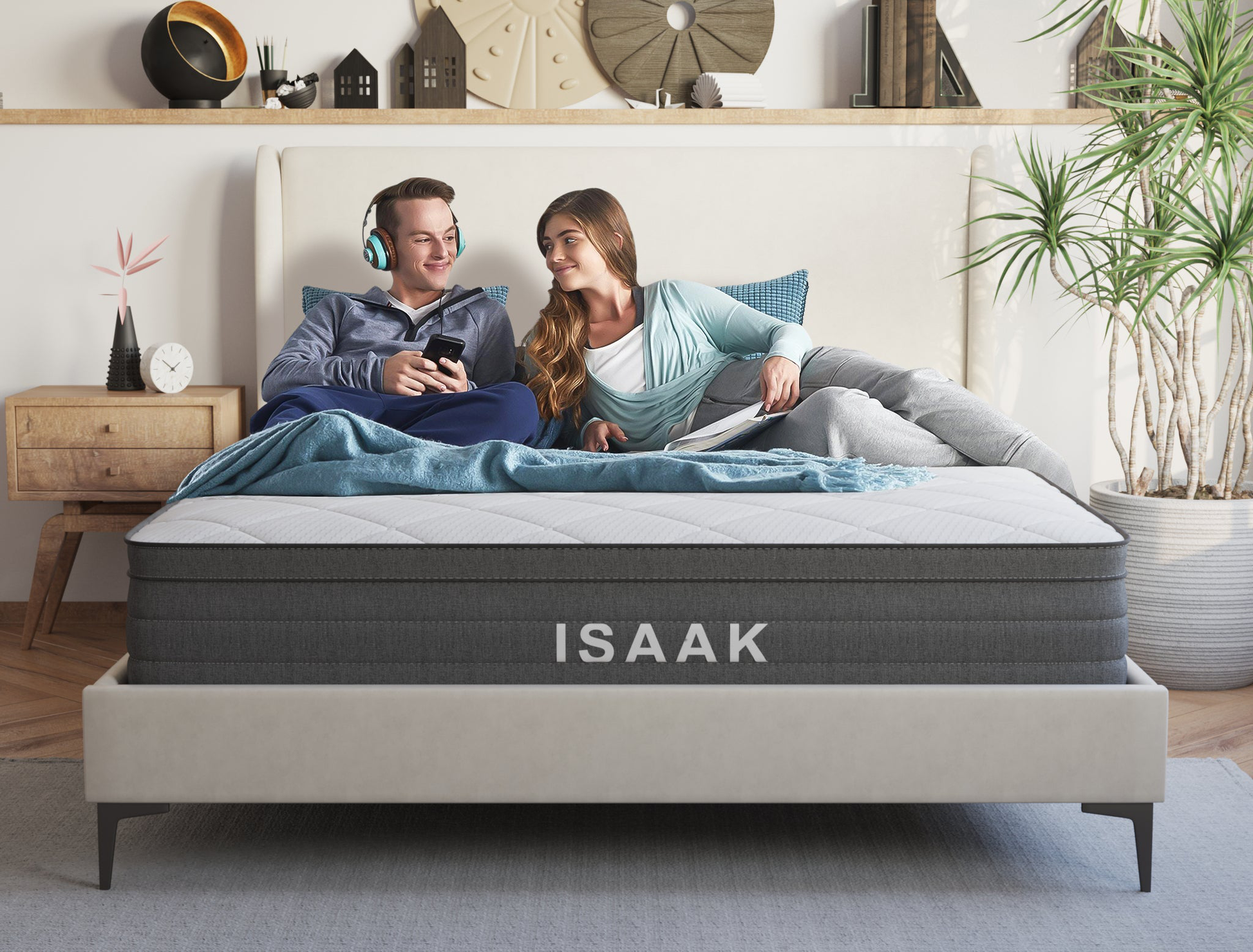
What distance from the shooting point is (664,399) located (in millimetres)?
2436

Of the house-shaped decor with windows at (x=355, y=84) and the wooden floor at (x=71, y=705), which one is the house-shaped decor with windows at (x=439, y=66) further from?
the wooden floor at (x=71, y=705)

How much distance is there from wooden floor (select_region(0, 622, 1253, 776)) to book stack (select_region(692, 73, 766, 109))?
178cm

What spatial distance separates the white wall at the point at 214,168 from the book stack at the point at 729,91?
0.22 ft

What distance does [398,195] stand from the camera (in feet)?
8.60

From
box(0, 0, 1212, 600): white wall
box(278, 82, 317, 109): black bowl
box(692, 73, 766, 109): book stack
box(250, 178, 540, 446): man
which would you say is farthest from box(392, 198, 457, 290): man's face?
box(692, 73, 766, 109): book stack

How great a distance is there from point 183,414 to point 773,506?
1.68 meters

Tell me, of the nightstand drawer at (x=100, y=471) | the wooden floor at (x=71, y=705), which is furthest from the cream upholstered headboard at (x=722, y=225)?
the wooden floor at (x=71, y=705)

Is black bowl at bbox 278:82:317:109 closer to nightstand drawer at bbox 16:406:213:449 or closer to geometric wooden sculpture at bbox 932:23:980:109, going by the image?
nightstand drawer at bbox 16:406:213:449

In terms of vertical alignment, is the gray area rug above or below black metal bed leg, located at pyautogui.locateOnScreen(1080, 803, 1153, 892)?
below

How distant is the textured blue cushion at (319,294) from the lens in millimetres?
2742

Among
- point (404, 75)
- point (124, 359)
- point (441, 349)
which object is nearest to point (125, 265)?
point (124, 359)

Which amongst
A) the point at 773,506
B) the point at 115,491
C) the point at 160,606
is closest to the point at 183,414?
the point at 115,491

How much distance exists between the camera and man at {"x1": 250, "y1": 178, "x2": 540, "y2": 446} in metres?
2.22

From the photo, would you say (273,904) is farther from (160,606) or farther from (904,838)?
(904,838)
